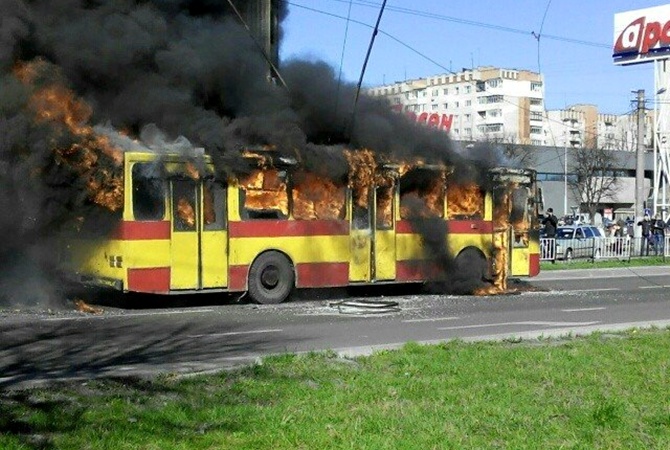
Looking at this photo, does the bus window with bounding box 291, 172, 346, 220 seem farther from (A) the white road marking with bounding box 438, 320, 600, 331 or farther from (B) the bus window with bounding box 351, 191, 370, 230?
(A) the white road marking with bounding box 438, 320, 600, 331

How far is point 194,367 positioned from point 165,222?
6736mm

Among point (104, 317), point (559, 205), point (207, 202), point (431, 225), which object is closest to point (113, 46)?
point (207, 202)

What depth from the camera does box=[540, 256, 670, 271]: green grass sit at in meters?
28.7

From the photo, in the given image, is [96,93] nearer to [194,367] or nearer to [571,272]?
[194,367]

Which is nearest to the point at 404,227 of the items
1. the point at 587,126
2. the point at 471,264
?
the point at 471,264

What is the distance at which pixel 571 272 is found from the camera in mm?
27312

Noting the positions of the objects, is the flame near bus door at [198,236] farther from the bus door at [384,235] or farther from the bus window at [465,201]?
the bus window at [465,201]

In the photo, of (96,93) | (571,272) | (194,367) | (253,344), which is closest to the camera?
(194,367)

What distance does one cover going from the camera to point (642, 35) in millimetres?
42219

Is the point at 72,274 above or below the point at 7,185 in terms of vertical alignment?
below

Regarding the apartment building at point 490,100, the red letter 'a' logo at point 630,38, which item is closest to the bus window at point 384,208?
the red letter 'a' logo at point 630,38

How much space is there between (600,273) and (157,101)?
51.4 ft

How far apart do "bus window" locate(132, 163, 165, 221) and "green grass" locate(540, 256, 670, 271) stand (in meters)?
15.2

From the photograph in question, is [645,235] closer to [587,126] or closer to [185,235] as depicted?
[185,235]
